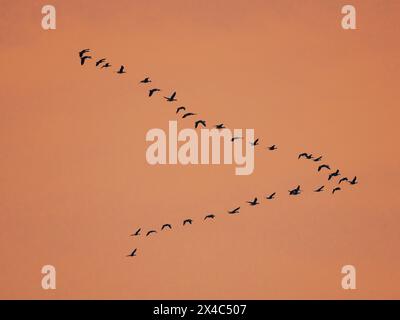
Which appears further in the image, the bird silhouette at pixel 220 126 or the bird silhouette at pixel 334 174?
the bird silhouette at pixel 220 126

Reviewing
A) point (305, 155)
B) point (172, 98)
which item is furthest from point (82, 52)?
point (305, 155)

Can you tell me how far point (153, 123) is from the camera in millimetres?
22750

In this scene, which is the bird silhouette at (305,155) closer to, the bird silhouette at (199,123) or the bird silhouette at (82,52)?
the bird silhouette at (199,123)

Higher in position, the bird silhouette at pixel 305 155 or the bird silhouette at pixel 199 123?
A: the bird silhouette at pixel 199 123

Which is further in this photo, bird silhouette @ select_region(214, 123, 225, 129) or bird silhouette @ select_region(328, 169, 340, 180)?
bird silhouette @ select_region(214, 123, 225, 129)

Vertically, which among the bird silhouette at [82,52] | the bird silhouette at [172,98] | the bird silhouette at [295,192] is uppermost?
the bird silhouette at [82,52]

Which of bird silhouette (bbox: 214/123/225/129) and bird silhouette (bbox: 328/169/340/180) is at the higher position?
bird silhouette (bbox: 214/123/225/129)

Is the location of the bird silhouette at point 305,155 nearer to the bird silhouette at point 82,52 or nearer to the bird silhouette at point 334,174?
the bird silhouette at point 334,174

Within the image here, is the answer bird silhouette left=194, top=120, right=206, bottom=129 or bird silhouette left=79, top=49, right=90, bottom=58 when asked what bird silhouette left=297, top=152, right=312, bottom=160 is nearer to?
bird silhouette left=194, top=120, right=206, bottom=129

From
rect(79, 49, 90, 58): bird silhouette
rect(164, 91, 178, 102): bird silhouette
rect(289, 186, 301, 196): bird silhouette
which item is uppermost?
rect(79, 49, 90, 58): bird silhouette

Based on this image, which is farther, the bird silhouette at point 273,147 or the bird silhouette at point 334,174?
the bird silhouette at point 273,147
